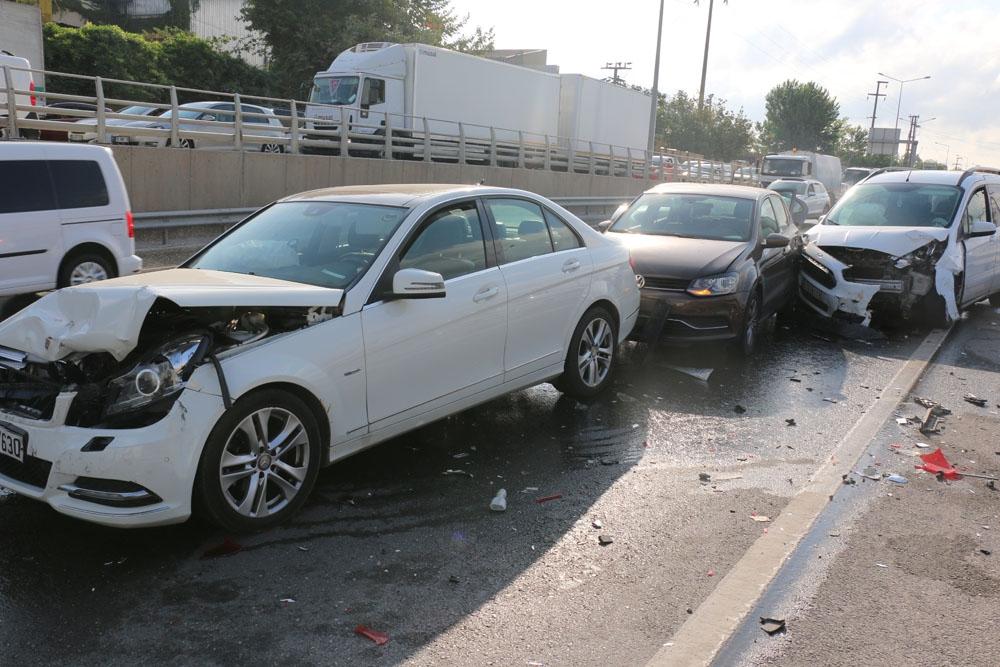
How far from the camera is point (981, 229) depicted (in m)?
10.9

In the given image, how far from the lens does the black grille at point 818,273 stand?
10.3 m

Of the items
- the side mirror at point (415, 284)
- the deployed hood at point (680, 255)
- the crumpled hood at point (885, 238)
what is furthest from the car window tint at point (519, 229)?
the crumpled hood at point (885, 238)

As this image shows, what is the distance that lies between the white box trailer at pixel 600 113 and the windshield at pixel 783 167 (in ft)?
17.6

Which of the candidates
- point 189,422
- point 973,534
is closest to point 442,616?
point 189,422

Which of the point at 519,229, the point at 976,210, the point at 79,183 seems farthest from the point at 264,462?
the point at 976,210

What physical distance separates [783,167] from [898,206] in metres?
27.8

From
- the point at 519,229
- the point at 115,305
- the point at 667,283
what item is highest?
the point at 519,229

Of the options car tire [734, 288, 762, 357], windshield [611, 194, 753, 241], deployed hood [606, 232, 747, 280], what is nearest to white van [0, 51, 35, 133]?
windshield [611, 194, 753, 241]

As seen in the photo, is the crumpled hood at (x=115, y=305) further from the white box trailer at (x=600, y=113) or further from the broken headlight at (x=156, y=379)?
the white box trailer at (x=600, y=113)

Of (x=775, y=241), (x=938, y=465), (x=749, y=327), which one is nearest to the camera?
(x=938, y=465)

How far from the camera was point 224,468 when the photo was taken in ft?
13.6

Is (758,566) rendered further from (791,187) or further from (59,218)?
(791,187)

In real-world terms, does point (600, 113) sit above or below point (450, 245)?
above

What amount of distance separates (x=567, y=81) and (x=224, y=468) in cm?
3081
